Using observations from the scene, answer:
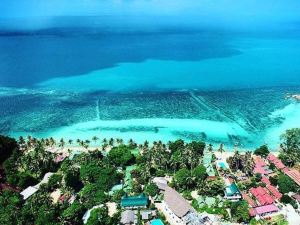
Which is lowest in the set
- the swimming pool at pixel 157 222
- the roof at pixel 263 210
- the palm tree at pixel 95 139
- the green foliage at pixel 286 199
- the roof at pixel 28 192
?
the swimming pool at pixel 157 222

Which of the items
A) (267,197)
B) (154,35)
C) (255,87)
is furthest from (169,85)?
(154,35)

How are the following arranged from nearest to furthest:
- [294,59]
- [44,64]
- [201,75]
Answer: [201,75] < [44,64] < [294,59]

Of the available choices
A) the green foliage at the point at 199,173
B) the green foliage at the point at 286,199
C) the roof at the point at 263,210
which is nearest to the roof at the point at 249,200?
the roof at the point at 263,210

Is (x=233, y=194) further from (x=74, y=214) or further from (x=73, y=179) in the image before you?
(x=73, y=179)

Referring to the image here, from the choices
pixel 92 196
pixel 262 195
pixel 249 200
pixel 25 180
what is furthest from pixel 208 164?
pixel 25 180

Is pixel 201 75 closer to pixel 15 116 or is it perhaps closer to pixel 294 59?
pixel 294 59

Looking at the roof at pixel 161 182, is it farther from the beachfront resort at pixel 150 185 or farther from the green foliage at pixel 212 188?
the green foliage at pixel 212 188

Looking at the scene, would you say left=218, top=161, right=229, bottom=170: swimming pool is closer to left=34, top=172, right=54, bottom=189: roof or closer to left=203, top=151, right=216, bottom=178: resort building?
left=203, top=151, right=216, bottom=178: resort building
